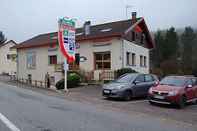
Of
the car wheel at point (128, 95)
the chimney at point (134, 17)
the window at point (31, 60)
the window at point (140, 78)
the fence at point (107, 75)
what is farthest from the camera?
the window at point (31, 60)

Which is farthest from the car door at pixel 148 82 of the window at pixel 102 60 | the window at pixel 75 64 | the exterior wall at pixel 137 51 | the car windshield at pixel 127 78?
the window at pixel 75 64

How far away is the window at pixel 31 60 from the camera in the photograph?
43906 mm

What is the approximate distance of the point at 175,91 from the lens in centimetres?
1587

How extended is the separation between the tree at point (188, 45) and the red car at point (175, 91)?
192 ft

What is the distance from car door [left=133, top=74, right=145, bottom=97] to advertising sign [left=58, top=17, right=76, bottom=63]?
6369 mm

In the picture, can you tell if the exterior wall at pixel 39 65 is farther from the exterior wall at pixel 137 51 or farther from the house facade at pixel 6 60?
the house facade at pixel 6 60

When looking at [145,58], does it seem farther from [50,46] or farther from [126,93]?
[126,93]

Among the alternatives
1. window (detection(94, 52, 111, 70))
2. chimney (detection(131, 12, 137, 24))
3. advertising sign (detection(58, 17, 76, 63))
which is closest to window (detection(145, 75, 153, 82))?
advertising sign (detection(58, 17, 76, 63))

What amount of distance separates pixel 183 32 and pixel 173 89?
85418 millimetres

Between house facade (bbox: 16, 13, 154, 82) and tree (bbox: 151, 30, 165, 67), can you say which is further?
tree (bbox: 151, 30, 165, 67)

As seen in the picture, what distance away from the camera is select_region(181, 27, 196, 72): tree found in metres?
77.9

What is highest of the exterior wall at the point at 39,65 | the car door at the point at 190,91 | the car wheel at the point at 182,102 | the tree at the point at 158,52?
the tree at the point at 158,52

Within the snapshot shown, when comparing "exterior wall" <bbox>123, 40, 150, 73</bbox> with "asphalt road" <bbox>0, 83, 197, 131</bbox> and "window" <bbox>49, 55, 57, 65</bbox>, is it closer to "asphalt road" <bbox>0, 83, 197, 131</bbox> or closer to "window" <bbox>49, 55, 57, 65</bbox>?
"window" <bbox>49, 55, 57, 65</bbox>

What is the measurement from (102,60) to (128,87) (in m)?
16.4
